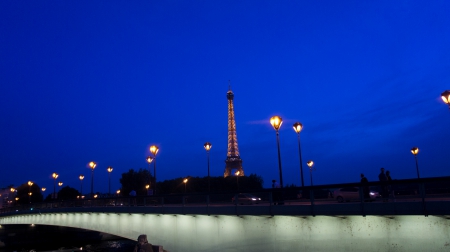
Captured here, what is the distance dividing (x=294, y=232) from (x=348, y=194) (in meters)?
3.38

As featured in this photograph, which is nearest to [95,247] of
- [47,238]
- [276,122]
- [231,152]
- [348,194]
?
[47,238]

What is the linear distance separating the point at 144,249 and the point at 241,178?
275ft

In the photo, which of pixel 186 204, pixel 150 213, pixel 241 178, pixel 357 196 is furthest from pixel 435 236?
pixel 241 178

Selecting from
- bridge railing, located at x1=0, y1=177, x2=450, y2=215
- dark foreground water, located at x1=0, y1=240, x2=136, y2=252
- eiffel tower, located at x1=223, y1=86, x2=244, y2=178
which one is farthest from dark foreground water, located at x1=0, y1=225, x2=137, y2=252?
bridge railing, located at x1=0, y1=177, x2=450, y2=215

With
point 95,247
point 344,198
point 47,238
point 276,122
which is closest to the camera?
point 344,198

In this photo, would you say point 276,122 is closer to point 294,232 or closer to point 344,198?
point 294,232

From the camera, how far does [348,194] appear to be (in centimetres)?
1833

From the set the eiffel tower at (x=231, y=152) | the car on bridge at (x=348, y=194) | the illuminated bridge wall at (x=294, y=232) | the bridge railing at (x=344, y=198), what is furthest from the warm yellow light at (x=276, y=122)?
the eiffel tower at (x=231, y=152)

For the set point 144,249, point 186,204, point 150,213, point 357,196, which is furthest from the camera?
point 150,213

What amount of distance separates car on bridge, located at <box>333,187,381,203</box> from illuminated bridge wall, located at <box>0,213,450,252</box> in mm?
865

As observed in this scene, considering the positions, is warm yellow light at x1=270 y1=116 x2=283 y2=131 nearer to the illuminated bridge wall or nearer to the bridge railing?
the bridge railing

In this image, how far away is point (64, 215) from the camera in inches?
1870

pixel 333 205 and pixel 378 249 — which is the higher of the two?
pixel 333 205

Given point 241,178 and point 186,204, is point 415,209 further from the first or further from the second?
point 241,178
